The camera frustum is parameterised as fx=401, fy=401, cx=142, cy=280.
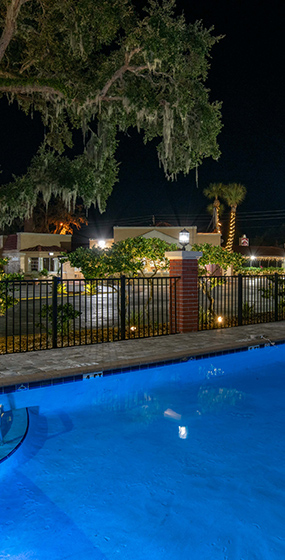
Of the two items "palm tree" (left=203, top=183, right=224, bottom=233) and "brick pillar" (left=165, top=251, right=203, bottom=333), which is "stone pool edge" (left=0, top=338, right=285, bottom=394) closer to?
"brick pillar" (left=165, top=251, right=203, bottom=333)

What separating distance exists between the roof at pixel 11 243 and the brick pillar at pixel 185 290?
91.9 feet

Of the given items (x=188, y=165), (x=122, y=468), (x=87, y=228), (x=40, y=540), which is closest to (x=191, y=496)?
(x=122, y=468)

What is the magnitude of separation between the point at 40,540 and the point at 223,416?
305 centimetres

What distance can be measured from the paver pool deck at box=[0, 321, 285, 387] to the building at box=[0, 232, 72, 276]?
25592 mm

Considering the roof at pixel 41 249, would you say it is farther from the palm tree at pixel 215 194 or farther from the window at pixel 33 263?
the palm tree at pixel 215 194

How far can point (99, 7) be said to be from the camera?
8766 mm

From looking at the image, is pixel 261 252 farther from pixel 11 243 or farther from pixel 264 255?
pixel 11 243

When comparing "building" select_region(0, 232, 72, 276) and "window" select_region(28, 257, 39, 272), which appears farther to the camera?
"window" select_region(28, 257, 39, 272)

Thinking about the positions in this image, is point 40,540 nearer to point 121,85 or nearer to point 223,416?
point 223,416

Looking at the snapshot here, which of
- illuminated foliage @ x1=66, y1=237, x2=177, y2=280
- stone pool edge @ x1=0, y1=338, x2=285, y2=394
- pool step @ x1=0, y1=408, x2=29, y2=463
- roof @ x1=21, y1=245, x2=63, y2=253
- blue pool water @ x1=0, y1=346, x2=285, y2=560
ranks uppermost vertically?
roof @ x1=21, y1=245, x2=63, y2=253

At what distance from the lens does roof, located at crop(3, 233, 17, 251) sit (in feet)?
116

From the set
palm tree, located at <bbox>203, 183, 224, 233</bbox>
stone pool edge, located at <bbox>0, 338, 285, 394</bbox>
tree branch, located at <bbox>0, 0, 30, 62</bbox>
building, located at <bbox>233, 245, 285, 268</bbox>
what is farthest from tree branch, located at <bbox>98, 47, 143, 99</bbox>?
building, located at <bbox>233, 245, 285, 268</bbox>

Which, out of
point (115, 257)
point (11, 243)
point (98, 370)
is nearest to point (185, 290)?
point (115, 257)

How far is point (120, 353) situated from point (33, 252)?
28.1 m
